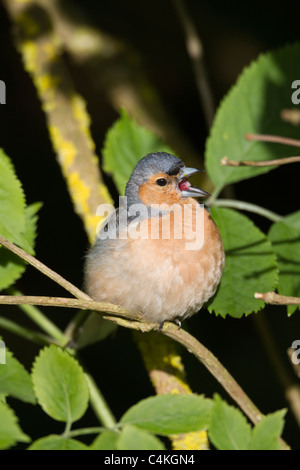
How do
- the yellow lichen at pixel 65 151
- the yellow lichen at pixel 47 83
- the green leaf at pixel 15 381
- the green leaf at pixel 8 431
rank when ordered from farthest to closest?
the yellow lichen at pixel 47 83
the yellow lichen at pixel 65 151
the green leaf at pixel 15 381
the green leaf at pixel 8 431

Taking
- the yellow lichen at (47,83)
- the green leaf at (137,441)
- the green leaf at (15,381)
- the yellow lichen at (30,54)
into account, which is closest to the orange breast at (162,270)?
the green leaf at (15,381)

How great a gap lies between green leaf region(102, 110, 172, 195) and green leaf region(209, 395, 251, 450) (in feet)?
5.15

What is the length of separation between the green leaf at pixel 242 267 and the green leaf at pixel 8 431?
990 mm

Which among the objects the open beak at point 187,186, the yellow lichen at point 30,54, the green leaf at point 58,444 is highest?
the yellow lichen at point 30,54

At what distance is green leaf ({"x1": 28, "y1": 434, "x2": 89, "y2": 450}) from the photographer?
5.55ft

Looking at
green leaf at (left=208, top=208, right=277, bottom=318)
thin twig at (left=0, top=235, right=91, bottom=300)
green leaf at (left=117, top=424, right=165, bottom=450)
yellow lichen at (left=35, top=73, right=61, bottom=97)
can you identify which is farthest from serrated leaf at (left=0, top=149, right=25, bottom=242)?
yellow lichen at (left=35, top=73, right=61, bottom=97)

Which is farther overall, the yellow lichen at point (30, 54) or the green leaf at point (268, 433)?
the yellow lichen at point (30, 54)

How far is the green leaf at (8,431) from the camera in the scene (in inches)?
65.4

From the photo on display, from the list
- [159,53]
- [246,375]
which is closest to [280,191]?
[246,375]

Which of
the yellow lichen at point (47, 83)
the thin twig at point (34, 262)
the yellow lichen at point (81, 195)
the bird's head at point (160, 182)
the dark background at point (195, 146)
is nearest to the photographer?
the thin twig at point (34, 262)

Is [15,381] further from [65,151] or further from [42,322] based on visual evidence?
[65,151]

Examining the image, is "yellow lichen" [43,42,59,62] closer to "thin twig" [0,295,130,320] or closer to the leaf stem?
the leaf stem

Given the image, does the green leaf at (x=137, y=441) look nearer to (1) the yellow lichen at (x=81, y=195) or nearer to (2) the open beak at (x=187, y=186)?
(2) the open beak at (x=187, y=186)

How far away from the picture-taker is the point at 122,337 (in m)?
4.76
